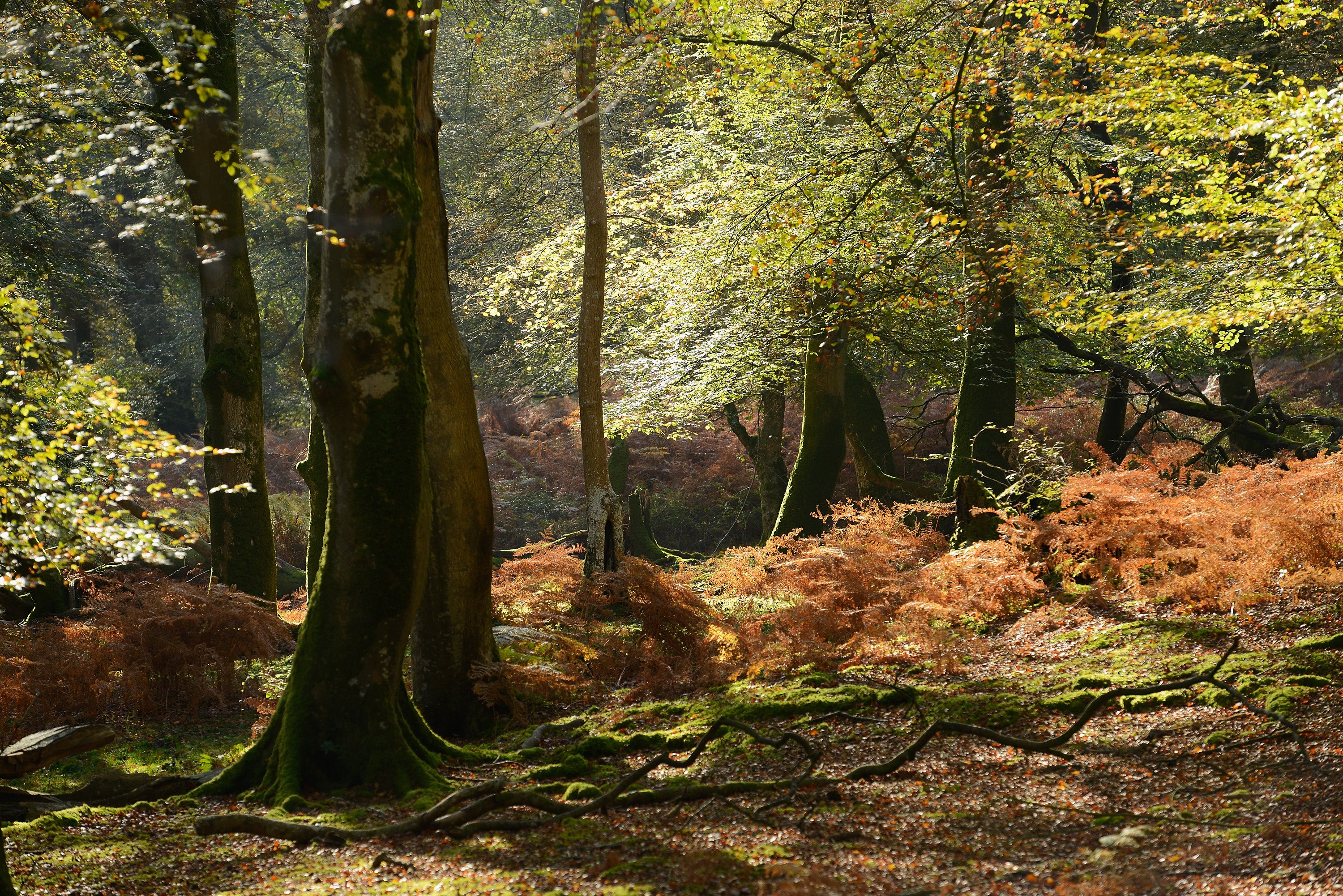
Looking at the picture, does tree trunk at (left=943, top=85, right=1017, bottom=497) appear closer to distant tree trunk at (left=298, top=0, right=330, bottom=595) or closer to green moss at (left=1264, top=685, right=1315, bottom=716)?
green moss at (left=1264, top=685, right=1315, bottom=716)

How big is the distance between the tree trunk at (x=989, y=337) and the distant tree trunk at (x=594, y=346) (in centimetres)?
420

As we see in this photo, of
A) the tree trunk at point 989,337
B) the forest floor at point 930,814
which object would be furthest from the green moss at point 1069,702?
the tree trunk at point 989,337

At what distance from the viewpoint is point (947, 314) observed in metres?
13.8

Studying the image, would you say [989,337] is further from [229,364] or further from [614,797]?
[229,364]

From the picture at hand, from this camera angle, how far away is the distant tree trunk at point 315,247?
799 cm

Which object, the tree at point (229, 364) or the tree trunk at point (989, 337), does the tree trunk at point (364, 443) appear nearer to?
the tree at point (229, 364)

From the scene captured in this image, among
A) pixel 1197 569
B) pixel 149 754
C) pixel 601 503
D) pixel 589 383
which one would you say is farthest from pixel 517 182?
pixel 1197 569

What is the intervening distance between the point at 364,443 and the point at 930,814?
386 cm

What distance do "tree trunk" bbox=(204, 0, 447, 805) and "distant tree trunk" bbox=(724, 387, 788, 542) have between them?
12.3 meters

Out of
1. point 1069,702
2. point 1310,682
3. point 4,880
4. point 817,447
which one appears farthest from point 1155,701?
point 817,447

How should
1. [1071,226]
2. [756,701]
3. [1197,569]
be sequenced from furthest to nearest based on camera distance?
[1071,226] < [1197,569] < [756,701]

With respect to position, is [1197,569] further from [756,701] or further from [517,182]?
[517,182]

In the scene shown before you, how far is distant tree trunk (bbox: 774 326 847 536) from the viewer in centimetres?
1458

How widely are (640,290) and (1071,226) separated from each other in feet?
25.3
